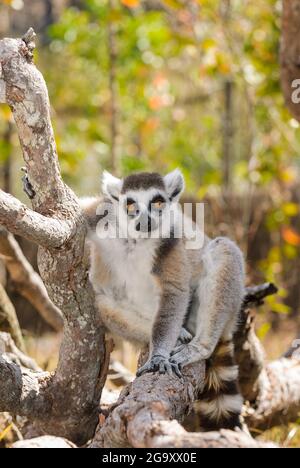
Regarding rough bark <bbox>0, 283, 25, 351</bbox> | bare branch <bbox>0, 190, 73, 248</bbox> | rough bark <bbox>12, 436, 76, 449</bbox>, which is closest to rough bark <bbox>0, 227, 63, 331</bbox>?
rough bark <bbox>0, 283, 25, 351</bbox>

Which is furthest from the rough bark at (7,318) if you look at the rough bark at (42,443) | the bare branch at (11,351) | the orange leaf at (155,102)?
the orange leaf at (155,102)

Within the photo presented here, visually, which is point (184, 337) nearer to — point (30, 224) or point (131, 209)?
point (131, 209)

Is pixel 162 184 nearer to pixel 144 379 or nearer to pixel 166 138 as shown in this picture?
pixel 144 379

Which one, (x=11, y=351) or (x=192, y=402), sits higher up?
(x=11, y=351)

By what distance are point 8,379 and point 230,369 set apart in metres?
1.42

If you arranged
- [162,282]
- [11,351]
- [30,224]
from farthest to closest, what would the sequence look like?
[11,351], [162,282], [30,224]

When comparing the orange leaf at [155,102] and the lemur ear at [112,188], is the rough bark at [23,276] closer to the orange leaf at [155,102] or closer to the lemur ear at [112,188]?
the lemur ear at [112,188]

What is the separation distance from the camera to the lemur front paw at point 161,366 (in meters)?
3.73

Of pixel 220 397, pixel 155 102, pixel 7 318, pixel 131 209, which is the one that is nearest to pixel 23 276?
pixel 7 318

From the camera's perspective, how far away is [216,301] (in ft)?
13.7

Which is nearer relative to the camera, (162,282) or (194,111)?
(162,282)

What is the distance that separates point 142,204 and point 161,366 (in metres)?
1.10

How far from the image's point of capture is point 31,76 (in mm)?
3074
